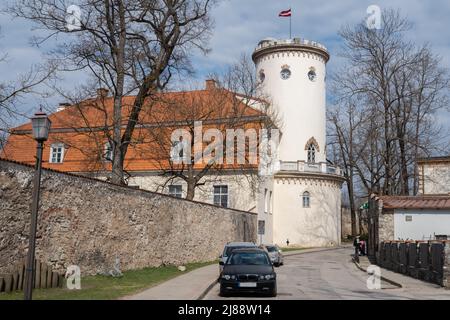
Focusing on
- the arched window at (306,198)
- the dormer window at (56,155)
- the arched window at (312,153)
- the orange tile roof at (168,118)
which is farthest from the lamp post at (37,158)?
the arched window at (312,153)

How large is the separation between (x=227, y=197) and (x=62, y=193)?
99.9 feet

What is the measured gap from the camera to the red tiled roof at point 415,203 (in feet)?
103

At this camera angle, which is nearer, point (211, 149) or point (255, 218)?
point (211, 149)

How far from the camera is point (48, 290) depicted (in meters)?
14.9

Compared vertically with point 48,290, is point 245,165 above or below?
above

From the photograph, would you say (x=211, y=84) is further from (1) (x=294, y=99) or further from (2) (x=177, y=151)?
(1) (x=294, y=99)

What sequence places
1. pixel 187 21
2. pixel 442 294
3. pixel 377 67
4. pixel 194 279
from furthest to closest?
pixel 377 67 → pixel 187 21 → pixel 194 279 → pixel 442 294

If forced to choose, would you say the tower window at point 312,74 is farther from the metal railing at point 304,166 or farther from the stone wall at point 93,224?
the stone wall at point 93,224

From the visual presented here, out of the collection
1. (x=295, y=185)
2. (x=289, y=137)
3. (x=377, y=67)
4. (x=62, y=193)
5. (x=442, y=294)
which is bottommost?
(x=442, y=294)

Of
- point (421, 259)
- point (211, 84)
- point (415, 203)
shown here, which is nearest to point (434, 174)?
point (415, 203)

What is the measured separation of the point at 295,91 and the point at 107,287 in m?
41.6

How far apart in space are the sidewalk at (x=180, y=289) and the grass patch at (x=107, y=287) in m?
0.42
